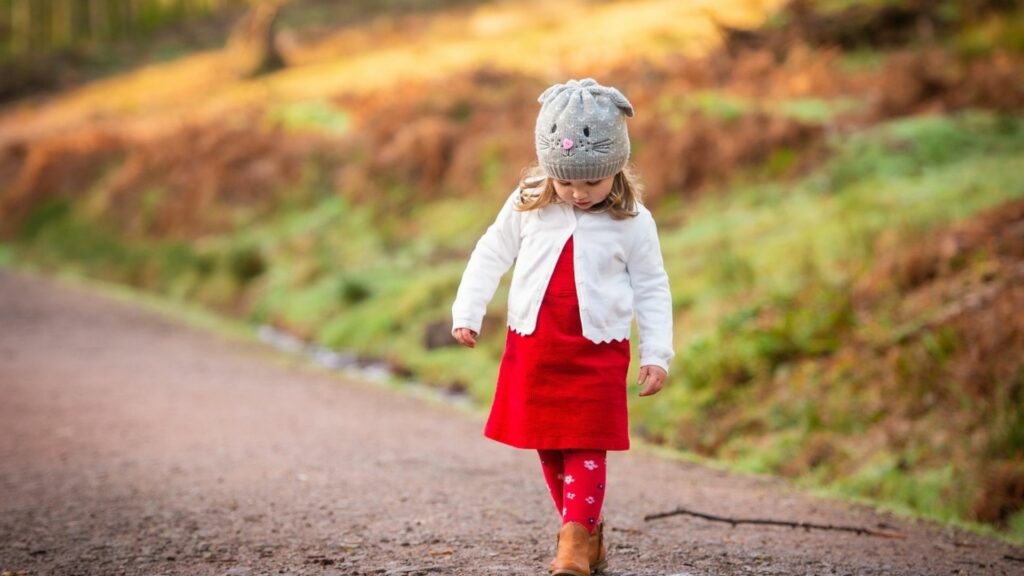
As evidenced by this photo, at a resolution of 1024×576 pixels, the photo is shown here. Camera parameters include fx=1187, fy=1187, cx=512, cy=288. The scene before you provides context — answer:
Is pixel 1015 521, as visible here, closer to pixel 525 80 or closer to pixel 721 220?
pixel 721 220

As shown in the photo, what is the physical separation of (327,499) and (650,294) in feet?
7.79

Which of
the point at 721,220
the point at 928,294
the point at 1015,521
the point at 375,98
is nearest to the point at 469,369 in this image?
the point at 721,220

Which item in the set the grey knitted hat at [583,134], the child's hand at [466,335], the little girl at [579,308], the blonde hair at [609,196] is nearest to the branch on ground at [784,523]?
the little girl at [579,308]

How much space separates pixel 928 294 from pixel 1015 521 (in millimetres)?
2948

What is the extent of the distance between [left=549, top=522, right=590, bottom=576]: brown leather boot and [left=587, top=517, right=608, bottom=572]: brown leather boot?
0.48 ft

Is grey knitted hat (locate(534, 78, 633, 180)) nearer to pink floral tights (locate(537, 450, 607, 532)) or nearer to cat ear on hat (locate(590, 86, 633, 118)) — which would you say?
cat ear on hat (locate(590, 86, 633, 118))

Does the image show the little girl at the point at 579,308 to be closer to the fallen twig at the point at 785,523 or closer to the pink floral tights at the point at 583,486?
the pink floral tights at the point at 583,486

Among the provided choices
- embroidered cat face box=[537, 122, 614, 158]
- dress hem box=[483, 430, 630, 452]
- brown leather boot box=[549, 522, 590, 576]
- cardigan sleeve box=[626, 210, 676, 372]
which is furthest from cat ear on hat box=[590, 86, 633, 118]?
brown leather boot box=[549, 522, 590, 576]

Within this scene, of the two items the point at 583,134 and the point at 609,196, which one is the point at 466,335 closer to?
the point at 609,196

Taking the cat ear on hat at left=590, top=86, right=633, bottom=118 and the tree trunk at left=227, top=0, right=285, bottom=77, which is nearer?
the cat ear on hat at left=590, top=86, right=633, bottom=118

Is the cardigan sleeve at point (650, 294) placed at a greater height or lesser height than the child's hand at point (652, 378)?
greater

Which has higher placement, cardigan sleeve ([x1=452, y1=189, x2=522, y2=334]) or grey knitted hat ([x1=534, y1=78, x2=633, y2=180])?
grey knitted hat ([x1=534, y1=78, x2=633, y2=180])

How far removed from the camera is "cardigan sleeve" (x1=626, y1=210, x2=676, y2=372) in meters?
4.48

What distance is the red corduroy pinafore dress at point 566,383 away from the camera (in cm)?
436
